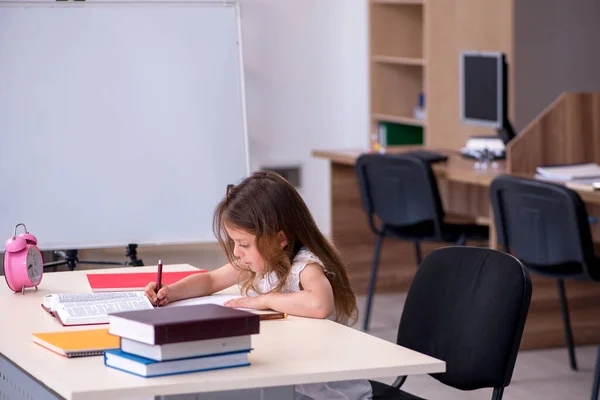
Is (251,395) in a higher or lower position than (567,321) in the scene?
higher

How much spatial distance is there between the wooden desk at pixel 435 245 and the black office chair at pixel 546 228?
0.43ft

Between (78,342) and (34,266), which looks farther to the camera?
(34,266)

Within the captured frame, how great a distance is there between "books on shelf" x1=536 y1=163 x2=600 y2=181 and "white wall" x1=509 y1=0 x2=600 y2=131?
95 cm

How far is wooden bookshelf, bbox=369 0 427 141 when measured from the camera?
6543mm

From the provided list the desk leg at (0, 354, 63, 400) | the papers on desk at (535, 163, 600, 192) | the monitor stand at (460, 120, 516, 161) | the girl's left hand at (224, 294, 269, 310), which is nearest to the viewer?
the desk leg at (0, 354, 63, 400)

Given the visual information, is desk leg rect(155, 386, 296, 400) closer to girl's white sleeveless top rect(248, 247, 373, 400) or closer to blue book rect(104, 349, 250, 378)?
blue book rect(104, 349, 250, 378)

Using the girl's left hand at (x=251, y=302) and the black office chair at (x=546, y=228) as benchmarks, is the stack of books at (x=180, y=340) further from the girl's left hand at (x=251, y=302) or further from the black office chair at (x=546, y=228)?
the black office chair at (x=546, y=228)

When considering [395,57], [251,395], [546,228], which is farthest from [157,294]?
[395,57]

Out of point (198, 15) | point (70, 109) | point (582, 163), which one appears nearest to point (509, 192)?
point (582, 163)

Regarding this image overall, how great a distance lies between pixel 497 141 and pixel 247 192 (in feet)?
9.07

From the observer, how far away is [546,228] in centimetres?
373

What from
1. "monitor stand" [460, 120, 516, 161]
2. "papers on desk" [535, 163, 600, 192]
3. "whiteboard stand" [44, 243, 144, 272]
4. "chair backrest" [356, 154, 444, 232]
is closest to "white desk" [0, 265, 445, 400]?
"whiteboard stand" [44, 243, 144, 272]

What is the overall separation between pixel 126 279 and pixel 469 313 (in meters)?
0.83

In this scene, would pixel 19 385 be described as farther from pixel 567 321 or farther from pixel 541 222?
pixel 567 321
